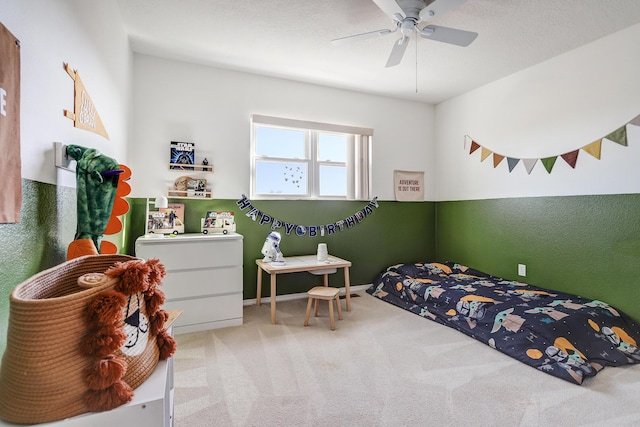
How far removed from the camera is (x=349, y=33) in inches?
105

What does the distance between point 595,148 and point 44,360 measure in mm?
3914

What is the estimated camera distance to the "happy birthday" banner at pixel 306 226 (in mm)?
3480

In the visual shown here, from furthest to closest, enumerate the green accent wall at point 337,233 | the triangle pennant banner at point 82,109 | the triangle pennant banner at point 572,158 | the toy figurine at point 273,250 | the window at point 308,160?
the window at point 308,160, the green accent wall at point 337,233, the toy figurine at point 273,250, the triangle pennant banner at point 572,158, the triangle pennant banner at point 82,109

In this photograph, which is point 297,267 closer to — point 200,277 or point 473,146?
point 200,277

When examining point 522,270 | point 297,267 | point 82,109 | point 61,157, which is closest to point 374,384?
point 297,267

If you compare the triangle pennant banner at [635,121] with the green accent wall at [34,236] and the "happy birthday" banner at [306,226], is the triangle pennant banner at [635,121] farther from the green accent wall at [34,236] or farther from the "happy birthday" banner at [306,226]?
the green accent wall at [34,236]

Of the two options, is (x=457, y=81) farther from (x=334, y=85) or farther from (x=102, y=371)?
(x=102, y=371)

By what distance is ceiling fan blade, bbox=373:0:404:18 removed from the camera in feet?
6.40

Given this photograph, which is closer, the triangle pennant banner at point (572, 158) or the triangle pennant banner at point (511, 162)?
the triangle pennant banner at point (572, 158)

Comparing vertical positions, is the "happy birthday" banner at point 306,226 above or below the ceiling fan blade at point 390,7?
below

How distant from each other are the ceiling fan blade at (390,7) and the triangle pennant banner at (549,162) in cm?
224

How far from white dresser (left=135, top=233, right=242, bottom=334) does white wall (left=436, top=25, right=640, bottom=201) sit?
10.5 feet

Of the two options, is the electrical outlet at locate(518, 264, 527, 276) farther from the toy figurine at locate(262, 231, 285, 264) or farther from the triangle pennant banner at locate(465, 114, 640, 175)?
the toy figurine at locate(262, 231, 285, 264)

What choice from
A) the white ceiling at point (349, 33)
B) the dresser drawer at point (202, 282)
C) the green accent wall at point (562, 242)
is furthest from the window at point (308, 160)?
the green accent wall at point (562, 242)
